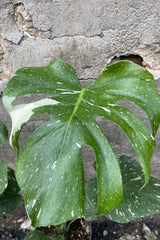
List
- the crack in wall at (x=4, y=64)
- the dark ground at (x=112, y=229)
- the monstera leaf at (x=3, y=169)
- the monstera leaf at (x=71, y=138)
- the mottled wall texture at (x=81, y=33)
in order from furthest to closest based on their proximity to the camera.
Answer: the dark ground at (x=112, y=229)
the crack in wall at (x=4, y=64)
the mottled wall texture at (x=81, y=33)
the monstera leaf at (x=3, y=169)
the monstera leaf at (x=71, y=138)

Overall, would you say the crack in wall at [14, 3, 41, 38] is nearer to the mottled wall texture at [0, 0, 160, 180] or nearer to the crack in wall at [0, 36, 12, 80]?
the mottled wall texture at [0, 0, 160, 180]

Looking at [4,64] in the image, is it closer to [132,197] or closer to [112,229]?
[132,197]

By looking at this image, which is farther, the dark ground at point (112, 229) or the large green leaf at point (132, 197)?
the dark ground at point (112, 229)

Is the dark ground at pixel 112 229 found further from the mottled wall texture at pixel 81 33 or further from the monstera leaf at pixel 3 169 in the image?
the mottled wall texture at pixel 81 33

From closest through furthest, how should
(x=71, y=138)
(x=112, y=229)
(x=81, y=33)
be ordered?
1. (x=71, y=138)
2. (x=81, y=33)
3. (x=112, y=229)

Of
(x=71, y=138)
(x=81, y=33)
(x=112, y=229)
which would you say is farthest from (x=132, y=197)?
(x=81, y=33)

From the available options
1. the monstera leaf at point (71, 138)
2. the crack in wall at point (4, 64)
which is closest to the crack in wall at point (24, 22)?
the crack in wall at point (4, 64)
